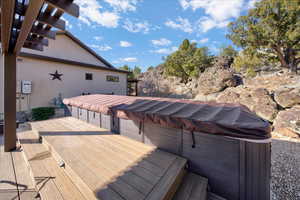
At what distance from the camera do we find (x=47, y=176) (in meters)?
2.40

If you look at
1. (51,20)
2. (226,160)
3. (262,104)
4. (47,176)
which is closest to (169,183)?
(226,160)

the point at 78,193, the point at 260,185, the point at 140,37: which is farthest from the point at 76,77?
the point at 140,37

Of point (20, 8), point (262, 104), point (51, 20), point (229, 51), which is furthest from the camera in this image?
point (229, 51)

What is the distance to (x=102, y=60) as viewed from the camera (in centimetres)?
1353

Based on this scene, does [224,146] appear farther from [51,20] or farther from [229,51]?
[229,51]

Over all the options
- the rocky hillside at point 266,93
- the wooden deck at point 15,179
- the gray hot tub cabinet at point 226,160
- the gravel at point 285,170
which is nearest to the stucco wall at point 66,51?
the wooden deck at point 15,179

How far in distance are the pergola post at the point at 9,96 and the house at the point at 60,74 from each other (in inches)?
208

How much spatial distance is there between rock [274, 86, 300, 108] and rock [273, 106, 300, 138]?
1.40 metres

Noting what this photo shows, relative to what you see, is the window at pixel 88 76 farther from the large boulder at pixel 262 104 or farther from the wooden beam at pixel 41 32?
the large boulder at pixel 262 104

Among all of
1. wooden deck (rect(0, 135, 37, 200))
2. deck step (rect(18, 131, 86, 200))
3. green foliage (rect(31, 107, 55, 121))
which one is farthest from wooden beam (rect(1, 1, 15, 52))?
green foliage (rect(31, 107, 55, 121))

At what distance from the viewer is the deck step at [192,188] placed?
2037mm

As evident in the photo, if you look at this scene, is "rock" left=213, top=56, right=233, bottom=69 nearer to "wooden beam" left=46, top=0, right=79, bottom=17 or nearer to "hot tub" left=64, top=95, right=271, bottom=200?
"hot tub" left=64, top=95, right=271, bottom=200

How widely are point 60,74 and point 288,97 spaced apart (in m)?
15.8

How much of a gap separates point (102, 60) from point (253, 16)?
15945mm
